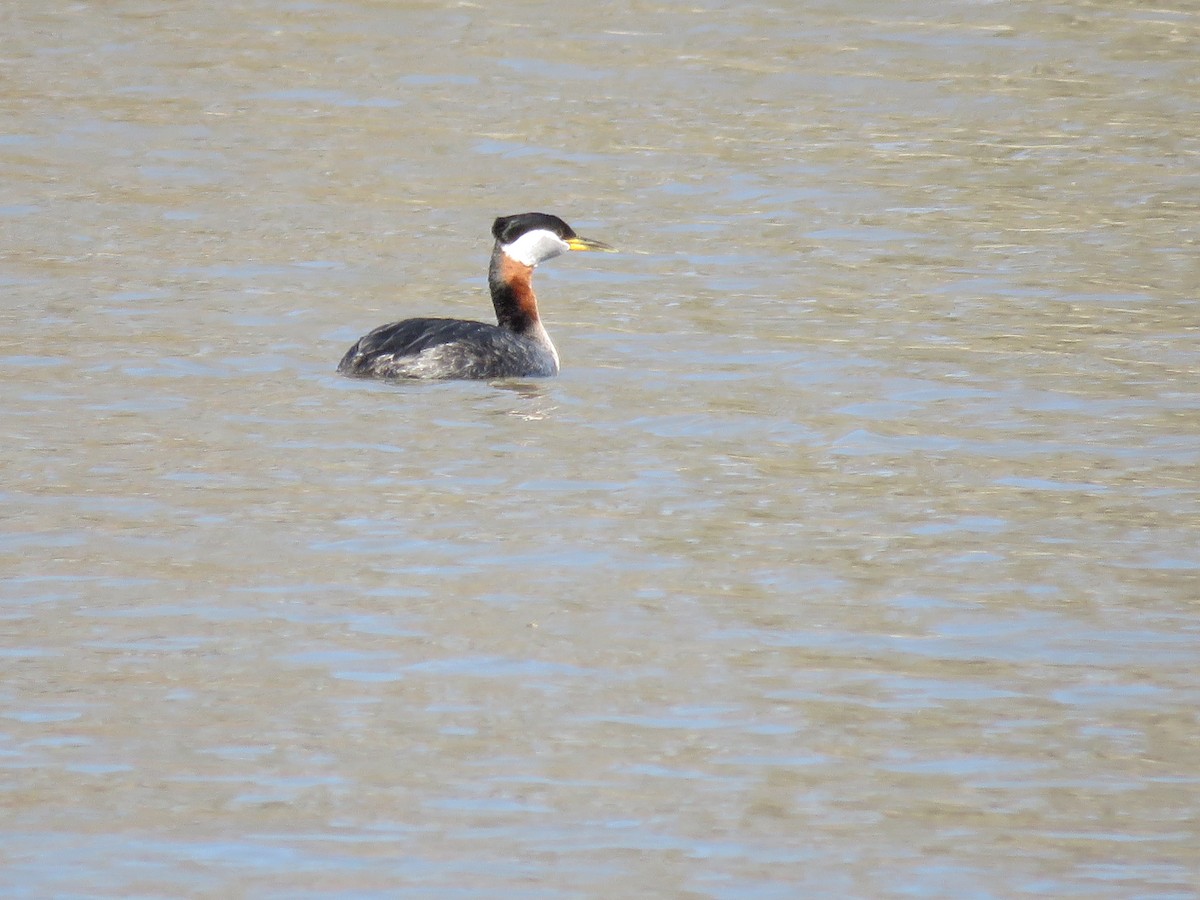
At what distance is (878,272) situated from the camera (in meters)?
A: 15.0

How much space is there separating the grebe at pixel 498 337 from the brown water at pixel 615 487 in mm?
223

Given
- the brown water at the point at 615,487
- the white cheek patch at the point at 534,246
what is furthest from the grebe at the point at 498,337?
the brown water at the point at 615,487

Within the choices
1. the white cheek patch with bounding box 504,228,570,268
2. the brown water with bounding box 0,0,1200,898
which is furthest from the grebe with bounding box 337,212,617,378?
the brown water with bounding box 0,0,1200,898

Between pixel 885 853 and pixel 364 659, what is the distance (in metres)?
2.14

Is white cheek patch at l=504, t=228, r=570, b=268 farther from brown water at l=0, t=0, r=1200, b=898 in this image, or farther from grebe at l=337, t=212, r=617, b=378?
brown water at l=0, t=0, r=1200, b=898

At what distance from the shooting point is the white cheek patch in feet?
44.5

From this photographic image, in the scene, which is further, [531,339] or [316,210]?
[316,210]

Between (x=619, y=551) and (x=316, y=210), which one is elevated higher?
(x=316, y=210)

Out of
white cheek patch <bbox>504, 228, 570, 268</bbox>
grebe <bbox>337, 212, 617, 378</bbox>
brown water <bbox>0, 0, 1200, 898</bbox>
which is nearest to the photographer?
brown water <bbox>0, 0, 1200, 898</bbox>

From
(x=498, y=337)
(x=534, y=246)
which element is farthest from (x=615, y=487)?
(x=534, y=246)

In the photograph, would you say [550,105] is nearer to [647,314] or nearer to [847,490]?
[647,314]

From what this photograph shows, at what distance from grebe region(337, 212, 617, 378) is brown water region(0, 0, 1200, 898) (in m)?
0.22

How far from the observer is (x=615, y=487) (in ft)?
33.4

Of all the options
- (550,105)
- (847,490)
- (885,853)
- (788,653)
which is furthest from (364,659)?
(550,105)
